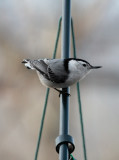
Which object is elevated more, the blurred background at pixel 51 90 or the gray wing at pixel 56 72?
the blurred background at pixel 51 90

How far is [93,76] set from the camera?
2.34 m

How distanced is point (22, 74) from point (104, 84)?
0.50 meters

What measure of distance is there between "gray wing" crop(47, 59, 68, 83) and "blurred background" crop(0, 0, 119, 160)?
76 cm

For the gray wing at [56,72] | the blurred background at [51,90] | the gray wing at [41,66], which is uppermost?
the blurred background at [51,90]

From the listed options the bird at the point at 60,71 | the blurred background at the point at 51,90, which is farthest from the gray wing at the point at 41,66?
the blurred background at the point at 51,90

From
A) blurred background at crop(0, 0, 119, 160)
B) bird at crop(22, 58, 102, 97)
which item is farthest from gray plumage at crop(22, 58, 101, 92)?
blurred background at crop(0, 0, 119, 160)

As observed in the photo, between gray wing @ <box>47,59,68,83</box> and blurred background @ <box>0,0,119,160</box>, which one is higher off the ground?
blurred background @ <box>0,0,119,160</box>

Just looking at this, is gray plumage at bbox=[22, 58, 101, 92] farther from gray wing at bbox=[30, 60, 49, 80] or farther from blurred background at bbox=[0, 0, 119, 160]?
blurred background at bbox=[0, 0, 119, 160]

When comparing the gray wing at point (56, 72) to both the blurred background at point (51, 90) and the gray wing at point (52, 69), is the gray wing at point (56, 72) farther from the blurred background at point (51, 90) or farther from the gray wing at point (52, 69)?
the blurred background at point (51, 90)

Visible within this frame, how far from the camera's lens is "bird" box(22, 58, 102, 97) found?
4.49 feet

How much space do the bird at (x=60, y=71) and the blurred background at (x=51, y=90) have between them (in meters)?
0.73

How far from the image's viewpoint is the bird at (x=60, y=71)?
4.49 ft

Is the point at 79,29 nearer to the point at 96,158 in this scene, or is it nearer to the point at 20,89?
the point at 20,89

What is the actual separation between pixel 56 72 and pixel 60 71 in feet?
0.06
